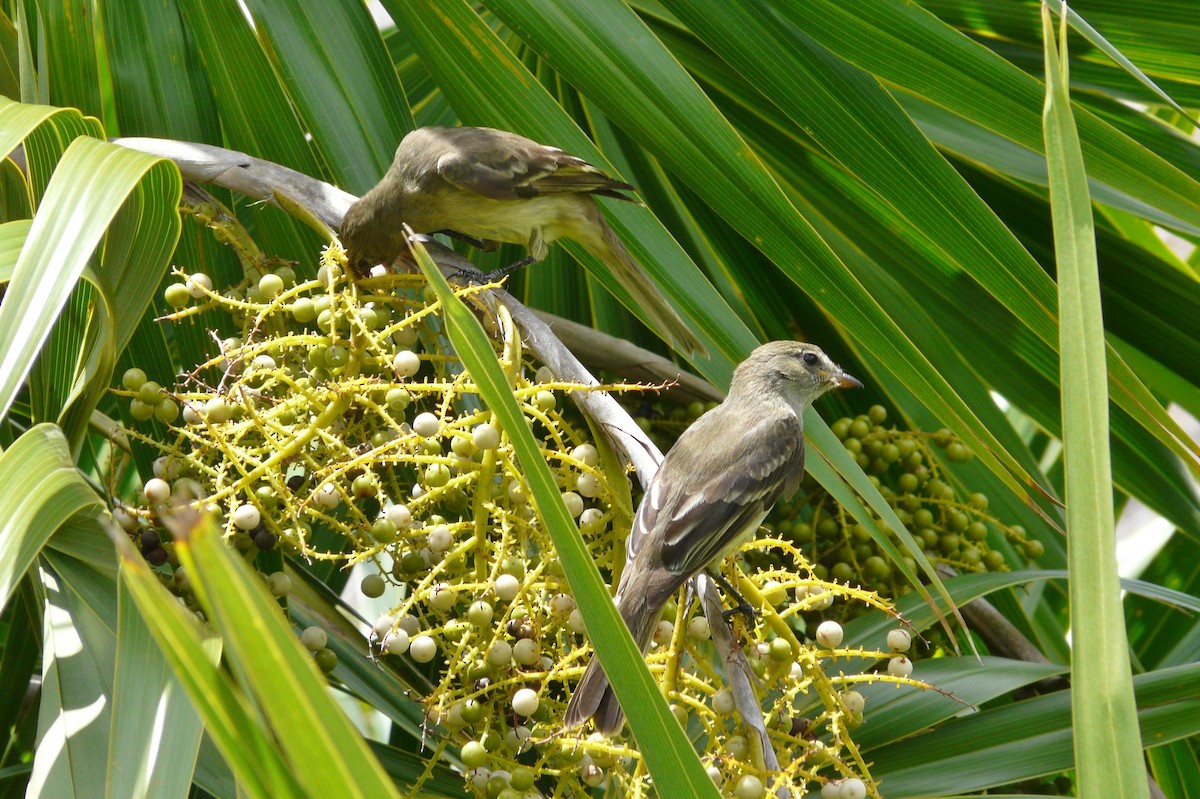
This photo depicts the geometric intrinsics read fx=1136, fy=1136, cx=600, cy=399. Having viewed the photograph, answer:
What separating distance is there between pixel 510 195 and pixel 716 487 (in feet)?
3.53

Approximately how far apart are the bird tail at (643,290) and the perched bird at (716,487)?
6.6 inches

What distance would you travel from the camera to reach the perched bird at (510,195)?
A: 2.62 metres

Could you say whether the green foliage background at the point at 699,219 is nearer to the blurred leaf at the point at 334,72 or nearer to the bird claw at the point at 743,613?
the blurred leaf at the point at 334,72

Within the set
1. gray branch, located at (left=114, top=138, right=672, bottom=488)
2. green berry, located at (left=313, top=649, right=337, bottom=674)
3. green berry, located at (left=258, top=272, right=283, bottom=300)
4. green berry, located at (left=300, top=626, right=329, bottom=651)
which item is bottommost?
green berry, located at (left=313, top=649, right=337, bottom=674)

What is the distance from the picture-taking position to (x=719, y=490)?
2.23 m

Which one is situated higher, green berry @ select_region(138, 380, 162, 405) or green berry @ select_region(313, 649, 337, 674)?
green berry @ select_region(138, 380, 162, 405)

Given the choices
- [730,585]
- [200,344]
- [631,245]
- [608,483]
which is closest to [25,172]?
[200,344]

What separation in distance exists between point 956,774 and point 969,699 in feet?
0.50

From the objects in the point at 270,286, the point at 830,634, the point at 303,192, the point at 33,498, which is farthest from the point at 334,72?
the point at 830,634

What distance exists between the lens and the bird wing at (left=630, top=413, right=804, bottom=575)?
6.43 feet

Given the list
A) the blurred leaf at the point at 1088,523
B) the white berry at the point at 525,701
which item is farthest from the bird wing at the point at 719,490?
the blurred leaf at the point at 1088,523

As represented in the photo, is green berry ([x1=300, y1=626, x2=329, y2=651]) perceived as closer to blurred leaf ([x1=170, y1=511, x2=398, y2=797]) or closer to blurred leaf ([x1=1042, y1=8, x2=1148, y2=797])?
blurred leaf ([x1=170, y1=511, x2=398, y2=797])

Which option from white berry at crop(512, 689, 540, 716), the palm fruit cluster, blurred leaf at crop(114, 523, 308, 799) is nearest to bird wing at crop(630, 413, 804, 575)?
the palm fruit cluster

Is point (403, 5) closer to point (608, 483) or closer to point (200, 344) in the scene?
point (200, 344)
